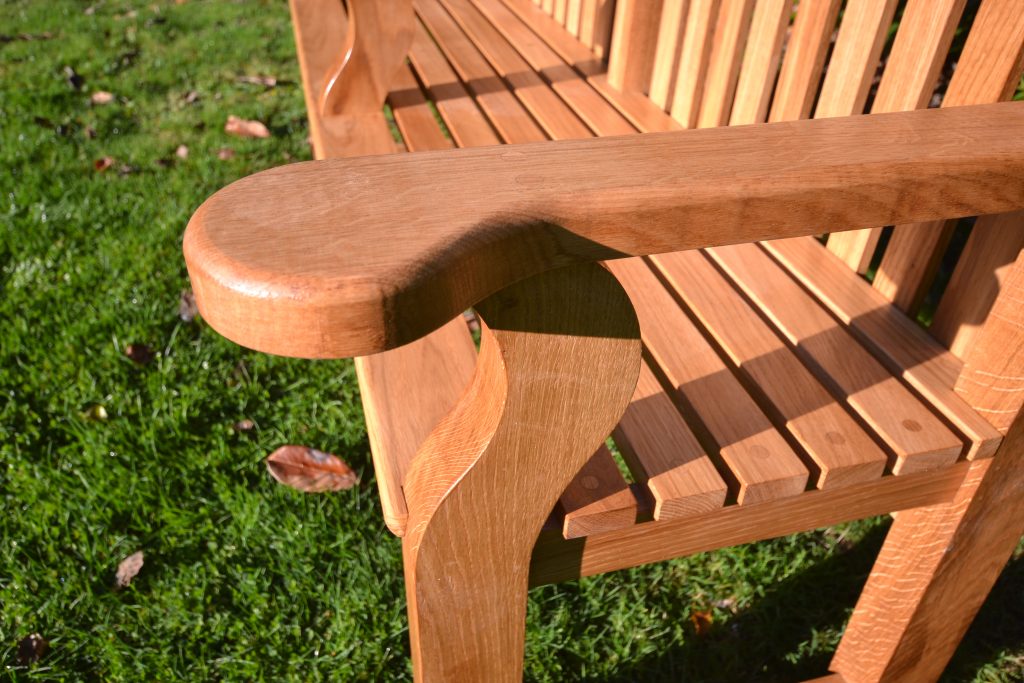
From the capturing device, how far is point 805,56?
1462 millimetres

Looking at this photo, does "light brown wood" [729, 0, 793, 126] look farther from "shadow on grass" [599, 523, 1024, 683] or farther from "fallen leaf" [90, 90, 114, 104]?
"fallen leaf" [90, 90, 114, 104]

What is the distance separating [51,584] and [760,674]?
4.76 ft

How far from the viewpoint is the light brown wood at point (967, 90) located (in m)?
1.10

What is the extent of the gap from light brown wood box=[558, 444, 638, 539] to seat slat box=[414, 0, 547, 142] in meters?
0.72

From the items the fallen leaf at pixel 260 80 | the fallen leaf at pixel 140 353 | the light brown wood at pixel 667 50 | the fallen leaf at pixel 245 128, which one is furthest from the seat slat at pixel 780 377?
the fallen leaf at pixel 260 80

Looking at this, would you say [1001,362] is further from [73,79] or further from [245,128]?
[73,79]

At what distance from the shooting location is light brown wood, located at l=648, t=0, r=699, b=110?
72.9 inches

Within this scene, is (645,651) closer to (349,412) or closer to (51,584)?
(349,412)

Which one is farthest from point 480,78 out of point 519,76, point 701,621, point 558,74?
point 701,621

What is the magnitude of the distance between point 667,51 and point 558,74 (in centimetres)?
35

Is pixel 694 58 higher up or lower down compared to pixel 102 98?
higher up

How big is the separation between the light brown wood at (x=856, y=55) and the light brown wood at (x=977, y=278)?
0.29m

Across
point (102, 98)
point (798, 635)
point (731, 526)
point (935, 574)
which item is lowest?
point (102, 98)

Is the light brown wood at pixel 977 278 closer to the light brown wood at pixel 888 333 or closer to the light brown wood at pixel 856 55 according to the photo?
the light brown wood at pixel 888 333
